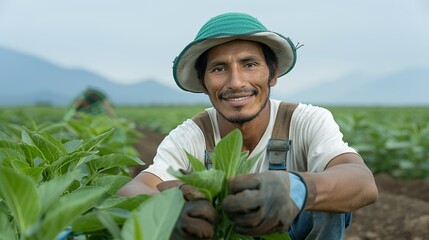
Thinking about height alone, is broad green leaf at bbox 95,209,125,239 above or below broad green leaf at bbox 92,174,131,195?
above

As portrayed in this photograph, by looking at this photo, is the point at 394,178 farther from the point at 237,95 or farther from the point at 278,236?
the point at 278,236

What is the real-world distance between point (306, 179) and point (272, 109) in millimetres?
907

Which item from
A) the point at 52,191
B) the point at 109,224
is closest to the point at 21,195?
the point at 52,191

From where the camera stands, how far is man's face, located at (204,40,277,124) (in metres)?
2.15

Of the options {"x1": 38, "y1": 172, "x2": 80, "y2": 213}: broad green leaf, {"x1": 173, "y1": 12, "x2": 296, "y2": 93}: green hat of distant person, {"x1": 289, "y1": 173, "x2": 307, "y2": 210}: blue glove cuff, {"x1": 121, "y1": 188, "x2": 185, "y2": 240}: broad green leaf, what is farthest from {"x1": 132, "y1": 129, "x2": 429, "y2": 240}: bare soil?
{"x1": 38, "y1": 172, "x2": 80, "y2": 213}: broad green leaf

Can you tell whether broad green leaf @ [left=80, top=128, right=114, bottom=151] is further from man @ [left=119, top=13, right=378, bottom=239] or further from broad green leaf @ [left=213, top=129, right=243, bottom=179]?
broad green leaf @ [left=213, top=129, right=243, bottom=179]

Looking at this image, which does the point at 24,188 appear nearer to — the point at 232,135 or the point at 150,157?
the point at 232,135

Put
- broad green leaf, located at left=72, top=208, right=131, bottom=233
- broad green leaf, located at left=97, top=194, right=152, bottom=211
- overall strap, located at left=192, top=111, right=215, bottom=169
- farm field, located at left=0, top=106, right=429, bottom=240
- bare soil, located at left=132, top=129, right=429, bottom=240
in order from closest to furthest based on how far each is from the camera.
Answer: broad green leaf, located at left=72, top=208, right=131, bottom=233 → broad green leaf, located at left=97, top=194, right=152, bottom=211 → overall strap, located at left=192, top=111, right=215, bottom=169 → bare soil, located at left=132, top=129, right=429, bottom=240 → farm field, located at left=0, top=106, right=429, bottom=240

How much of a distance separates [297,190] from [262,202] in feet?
0.58

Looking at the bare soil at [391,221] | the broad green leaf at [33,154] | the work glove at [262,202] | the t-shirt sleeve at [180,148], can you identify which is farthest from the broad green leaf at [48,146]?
the bare soil at [391,221]

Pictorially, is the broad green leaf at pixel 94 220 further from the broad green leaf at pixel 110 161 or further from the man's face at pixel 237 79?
the man's face at pixel 237 79

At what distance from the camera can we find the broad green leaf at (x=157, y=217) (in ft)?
3.99

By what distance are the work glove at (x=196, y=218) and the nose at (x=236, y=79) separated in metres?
0.73

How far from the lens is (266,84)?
2254mm
